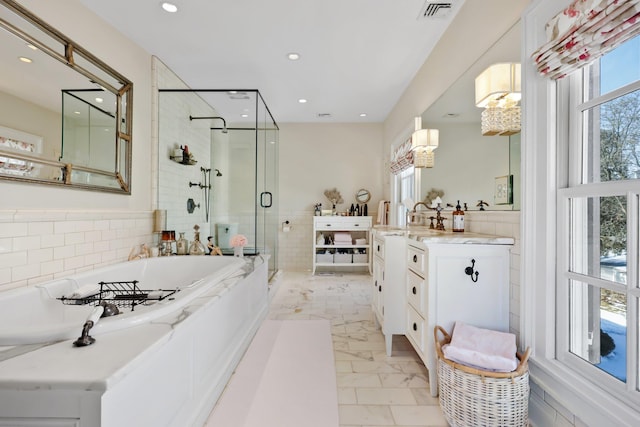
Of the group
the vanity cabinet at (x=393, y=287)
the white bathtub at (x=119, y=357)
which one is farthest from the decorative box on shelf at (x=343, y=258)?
the white bathtub at (x=119, y=357)

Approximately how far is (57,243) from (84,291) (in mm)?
423

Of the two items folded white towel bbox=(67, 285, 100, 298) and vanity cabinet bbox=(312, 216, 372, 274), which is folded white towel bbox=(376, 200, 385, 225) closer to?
vanity cabinet bbox=(312, 216, 372, 274)

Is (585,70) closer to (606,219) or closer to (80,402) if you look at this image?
(606,219)

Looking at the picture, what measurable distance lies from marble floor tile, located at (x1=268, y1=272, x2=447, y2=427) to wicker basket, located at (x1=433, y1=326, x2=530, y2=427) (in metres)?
0.24

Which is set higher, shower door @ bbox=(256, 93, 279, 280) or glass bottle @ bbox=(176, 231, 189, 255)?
shower door @ bbox=(256, 93, 279, 280)

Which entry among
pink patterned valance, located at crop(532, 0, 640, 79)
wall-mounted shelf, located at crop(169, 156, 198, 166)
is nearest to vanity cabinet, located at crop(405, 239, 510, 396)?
pink patterned valance, located at crop(532, 0, 640, 79)

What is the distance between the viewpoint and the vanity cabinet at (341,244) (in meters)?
4.79

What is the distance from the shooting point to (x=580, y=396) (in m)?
1.10

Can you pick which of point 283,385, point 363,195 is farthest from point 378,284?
point 363,195

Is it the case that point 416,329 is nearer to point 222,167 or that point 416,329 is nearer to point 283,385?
point 283,385

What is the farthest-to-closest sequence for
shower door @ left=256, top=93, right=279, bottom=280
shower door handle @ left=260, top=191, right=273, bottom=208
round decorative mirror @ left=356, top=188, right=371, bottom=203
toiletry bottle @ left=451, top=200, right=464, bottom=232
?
round decorative mirror @ left=356, top=188, right=371, bottom=203 < shower door handle @ left=260, top=191, right=273, bottom=208 < shower door @ left=256, top=93, right=279, bottom=280 < toiletry bottle @ left=451, top=200, right=464, bottom=232

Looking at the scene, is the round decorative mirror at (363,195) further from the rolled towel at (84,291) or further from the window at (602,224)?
the rolled towel at (84,291)

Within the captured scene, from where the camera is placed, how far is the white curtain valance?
329cm

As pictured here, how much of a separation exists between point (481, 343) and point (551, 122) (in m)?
1.06
